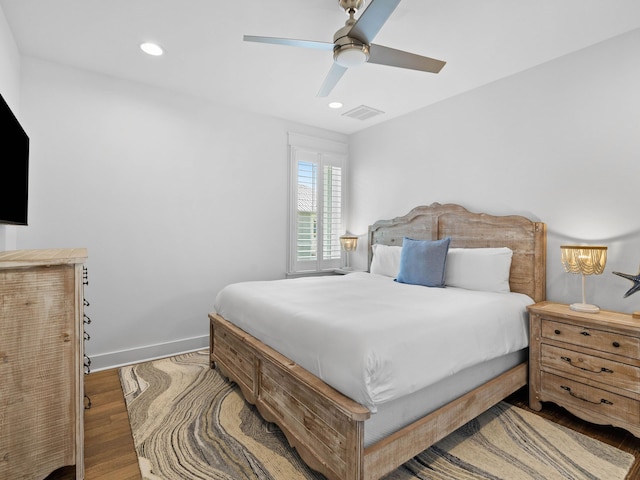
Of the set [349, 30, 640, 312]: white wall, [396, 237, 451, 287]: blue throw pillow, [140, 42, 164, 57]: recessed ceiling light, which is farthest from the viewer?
[396, 237, 451, 287]: blue throw pillow

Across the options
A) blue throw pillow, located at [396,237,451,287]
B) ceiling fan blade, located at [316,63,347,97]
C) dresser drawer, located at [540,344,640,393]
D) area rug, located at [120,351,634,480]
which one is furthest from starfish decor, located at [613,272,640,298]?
ceiling fan blade, located at [316,63,347,97]

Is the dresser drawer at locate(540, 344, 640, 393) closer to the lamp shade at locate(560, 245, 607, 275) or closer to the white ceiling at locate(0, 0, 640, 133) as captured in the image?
the lamp shade at locate(560, 245, 607, 275)

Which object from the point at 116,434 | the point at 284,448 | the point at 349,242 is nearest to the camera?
the point at 284,448

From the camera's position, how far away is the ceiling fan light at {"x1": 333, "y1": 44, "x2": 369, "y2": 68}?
1.92 metres

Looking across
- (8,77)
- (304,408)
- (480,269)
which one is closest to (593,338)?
(480,269)

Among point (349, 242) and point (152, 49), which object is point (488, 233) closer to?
point (349, 242)

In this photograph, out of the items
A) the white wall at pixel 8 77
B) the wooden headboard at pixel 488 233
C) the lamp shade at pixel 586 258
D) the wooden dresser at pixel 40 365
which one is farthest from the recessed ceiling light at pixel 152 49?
the lamp shade at pixel 586 258

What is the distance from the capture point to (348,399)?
150 cm

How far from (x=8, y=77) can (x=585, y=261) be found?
13.8 feet

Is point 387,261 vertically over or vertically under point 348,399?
over

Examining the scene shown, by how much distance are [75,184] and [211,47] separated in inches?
66.7

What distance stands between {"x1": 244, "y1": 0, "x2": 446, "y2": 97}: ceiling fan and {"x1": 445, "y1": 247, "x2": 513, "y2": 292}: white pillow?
5.22 feet

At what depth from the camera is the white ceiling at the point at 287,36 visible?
2107mm

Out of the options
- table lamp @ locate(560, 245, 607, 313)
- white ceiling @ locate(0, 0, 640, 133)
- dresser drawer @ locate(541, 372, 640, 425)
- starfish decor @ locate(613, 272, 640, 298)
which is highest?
white ceiling @ locate(0, 0, 640, 133)
